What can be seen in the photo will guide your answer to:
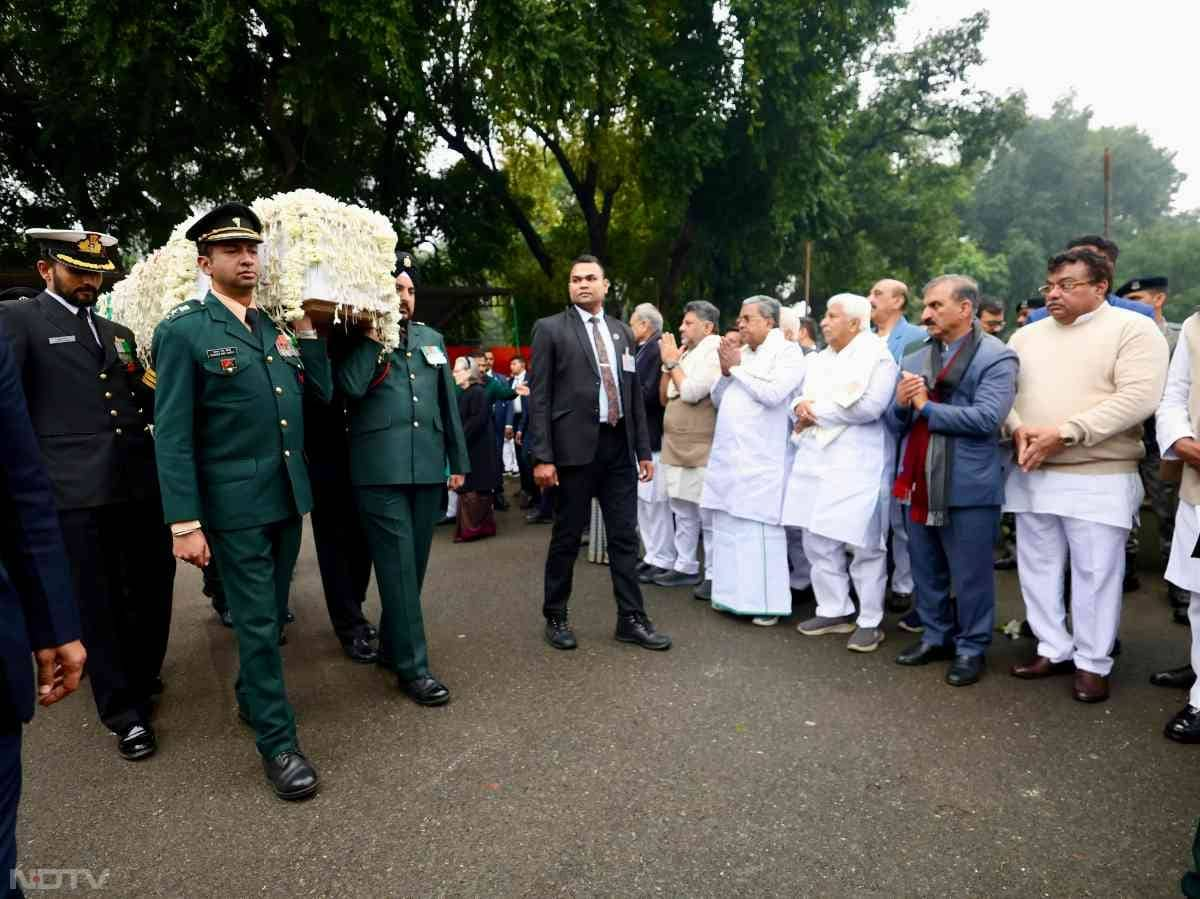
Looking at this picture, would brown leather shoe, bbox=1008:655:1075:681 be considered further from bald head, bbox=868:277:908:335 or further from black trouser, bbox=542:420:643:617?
bald head, bbox=868:277:908:335

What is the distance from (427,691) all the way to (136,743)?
127cm

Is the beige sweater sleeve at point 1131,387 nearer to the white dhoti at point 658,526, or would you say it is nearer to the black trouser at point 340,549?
the white dhoti at point 658,526

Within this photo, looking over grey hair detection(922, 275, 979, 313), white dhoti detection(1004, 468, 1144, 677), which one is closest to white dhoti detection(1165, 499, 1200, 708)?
white dhoti detection(1004, 468, 1144, 677)

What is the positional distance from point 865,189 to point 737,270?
6085 mm

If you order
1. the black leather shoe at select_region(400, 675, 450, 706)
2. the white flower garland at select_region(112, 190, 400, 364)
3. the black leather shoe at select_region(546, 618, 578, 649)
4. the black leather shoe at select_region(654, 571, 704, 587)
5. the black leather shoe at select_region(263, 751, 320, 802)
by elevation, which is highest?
the white flower garland at select_region(112, 190, 400, 364)

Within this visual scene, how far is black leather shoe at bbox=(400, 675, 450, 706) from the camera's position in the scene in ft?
13.1

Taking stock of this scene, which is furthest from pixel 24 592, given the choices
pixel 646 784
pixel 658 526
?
pixel 658 526

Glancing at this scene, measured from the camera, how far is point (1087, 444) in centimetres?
385

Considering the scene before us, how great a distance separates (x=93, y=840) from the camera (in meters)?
2.93

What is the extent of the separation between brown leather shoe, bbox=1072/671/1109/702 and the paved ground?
8 centimetres

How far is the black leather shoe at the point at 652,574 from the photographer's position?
633 cm

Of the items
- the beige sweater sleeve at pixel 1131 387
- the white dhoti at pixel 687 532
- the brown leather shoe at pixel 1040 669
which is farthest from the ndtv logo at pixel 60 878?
the beige sweater sleeve at pixel 1131 387

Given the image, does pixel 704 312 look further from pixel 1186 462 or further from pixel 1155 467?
pixel 1155 467

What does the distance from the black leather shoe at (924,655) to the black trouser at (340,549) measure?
307cm
